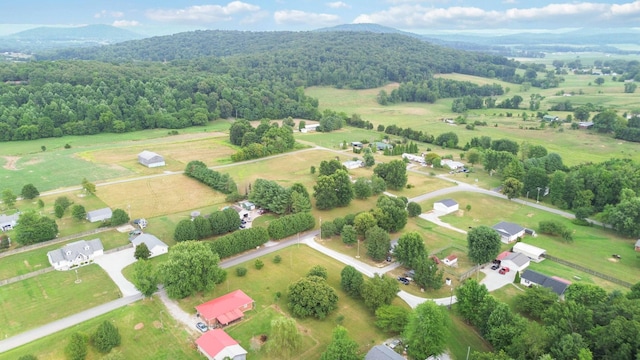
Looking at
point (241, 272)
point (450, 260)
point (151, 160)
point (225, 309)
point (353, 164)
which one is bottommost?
point (353, 164)

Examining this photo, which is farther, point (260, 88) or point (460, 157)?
point (260, 88)

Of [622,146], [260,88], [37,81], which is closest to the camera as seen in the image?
[622,146]

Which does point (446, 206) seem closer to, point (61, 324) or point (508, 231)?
point (508, 231)

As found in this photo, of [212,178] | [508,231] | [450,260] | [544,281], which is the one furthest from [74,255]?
[508,231]

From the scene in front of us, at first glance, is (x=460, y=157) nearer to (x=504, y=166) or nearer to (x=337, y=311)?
(x=504, y=166)

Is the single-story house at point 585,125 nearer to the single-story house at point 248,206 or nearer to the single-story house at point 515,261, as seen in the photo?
the single-story house at point 515,261

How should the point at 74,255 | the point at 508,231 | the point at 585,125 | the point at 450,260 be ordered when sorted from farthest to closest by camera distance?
the point at 585,125, the point at 508,231, the point at 450,260, the point at 74,255

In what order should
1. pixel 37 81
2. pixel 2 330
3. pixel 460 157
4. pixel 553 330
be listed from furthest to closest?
1. pixel 37 81
2. pixel 460 157
3. pixel 2 330
4. pixel 553 330

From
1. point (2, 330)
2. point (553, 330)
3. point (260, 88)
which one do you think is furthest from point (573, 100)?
point (2, 330)
